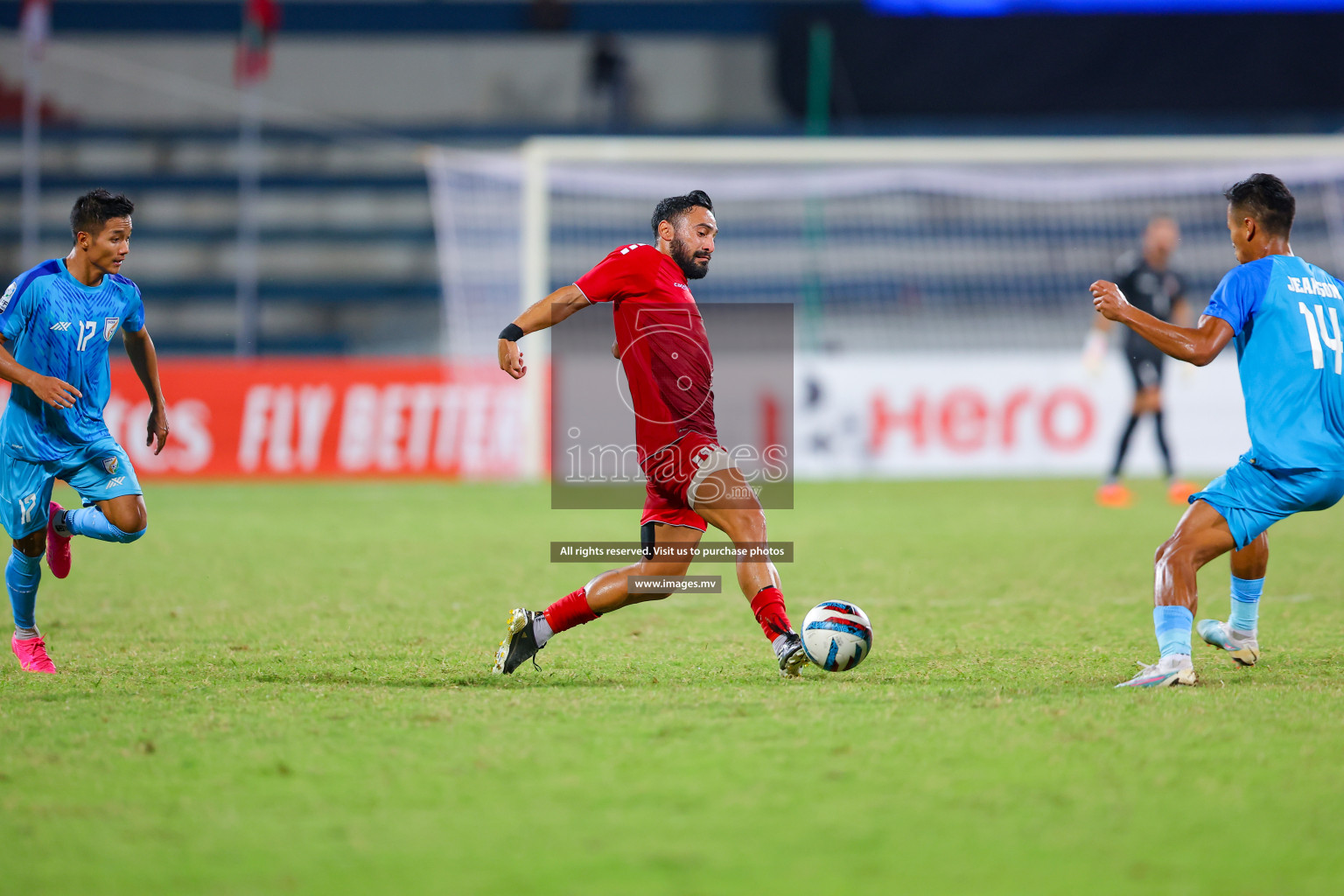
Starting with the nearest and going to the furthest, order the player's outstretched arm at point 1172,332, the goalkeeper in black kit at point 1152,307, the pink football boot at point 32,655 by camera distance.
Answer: the player's outstretched arm at point 1172,332, the pink football boot at point 32,655, the goalkeeper in black kit at point 1152,307

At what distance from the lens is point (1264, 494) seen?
5.06m

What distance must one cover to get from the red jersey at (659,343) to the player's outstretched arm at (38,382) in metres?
2.10

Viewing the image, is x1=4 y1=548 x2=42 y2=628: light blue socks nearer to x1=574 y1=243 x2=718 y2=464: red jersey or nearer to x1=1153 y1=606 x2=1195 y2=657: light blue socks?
x1=574 y1=243 x2=718 y2=464: red jersey

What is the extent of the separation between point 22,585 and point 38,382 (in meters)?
0.94

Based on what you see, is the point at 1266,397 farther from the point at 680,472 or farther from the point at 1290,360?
the point at 680,472

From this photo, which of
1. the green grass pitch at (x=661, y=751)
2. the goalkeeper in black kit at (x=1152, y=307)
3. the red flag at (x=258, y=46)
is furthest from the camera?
the red flag at (x=258, y=46)

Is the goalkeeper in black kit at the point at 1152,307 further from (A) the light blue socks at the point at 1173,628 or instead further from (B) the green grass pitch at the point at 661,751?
(A) the light blue socks at the point at 1173,628

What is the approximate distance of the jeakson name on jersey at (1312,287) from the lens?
5.03 metres

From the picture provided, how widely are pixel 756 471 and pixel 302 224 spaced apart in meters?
12.8

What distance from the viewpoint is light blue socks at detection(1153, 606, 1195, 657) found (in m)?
4.99

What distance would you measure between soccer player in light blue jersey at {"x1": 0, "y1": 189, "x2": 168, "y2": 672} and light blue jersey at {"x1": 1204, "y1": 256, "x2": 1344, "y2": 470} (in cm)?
442

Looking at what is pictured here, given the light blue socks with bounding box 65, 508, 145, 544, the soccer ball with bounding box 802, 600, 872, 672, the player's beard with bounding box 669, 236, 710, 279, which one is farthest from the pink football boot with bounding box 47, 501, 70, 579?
the soccer ball with bounding box 802, 600, 872, 672

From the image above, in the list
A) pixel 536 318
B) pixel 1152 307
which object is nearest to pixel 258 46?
pixel 1152 307

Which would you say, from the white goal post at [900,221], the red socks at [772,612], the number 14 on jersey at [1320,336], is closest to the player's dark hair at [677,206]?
the red socks at [772,612]
